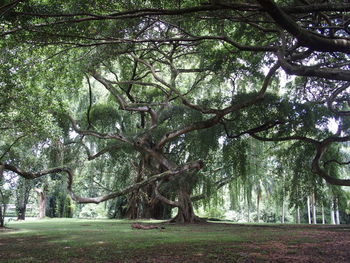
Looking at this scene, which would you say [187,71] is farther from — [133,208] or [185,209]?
[133,208]

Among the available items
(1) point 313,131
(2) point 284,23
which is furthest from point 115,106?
(2) point 284,23

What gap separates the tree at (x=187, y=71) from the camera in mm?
6645

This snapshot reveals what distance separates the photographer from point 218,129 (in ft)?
43.8

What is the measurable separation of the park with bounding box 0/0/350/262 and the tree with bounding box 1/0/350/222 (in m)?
0.06

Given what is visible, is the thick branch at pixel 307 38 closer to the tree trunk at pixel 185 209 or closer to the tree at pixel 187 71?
the tree at pixel 187 71

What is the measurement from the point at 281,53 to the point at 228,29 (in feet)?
14.1

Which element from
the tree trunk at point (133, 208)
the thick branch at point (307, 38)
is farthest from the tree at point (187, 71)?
the tree trunk at point (133, 208)

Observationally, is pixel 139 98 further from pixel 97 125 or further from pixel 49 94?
pixel 49 94

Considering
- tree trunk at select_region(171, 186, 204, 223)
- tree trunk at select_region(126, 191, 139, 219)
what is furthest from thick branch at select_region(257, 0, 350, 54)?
tree trunk at select_region(126, 191, 139, 219)

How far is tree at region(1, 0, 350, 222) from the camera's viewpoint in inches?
262

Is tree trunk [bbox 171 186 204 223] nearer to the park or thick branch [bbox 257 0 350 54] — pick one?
the park

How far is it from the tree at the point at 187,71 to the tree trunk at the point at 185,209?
0.04 m

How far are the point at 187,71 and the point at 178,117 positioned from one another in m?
2.60

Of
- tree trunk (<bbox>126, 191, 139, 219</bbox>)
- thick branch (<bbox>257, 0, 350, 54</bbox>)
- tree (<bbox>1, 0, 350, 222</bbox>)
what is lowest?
tree trunk (<bbox>126, 191, 139, 219</bbox>)
